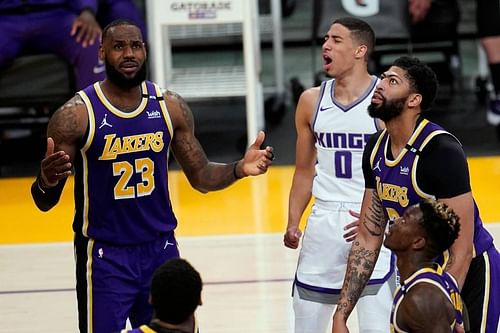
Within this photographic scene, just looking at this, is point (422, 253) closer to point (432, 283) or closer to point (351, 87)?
point (432, 283)

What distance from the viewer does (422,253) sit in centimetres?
401

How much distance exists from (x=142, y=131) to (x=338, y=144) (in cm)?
93

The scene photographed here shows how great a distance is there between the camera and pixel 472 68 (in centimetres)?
1248

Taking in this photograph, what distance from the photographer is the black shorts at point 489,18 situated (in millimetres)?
10156

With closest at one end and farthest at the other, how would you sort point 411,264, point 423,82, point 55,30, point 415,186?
point 411,264 < point 415,186 < point 423,82 < point 55,30

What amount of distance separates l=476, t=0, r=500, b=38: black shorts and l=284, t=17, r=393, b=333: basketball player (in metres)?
4.92

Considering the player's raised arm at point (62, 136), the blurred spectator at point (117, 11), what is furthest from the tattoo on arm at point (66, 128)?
the blurred spectator at point (117, 11)

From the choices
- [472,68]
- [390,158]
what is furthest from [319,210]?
[472,68]

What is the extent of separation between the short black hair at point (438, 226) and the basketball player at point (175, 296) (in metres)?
0.92

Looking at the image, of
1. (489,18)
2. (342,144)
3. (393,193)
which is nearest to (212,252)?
(342,144)

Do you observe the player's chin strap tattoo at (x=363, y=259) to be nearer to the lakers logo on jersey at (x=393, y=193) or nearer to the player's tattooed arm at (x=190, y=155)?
the lakers logo on jersey at (x=393, y=193)

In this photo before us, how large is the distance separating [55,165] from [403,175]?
1292 millimetres

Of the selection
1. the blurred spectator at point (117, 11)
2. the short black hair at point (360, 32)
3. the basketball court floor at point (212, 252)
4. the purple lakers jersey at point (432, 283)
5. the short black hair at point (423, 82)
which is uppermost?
the blurred spectator at point (117, 11)

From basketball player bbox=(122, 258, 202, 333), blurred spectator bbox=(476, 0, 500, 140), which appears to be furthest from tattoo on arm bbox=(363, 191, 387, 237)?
blurred spectator bbox=(476, 0, 500, 140)
